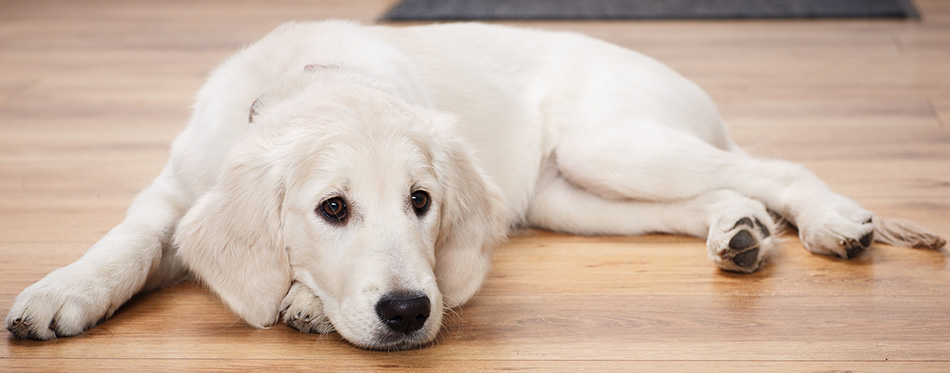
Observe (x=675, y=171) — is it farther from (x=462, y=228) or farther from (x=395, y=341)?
(x=395, y=341)

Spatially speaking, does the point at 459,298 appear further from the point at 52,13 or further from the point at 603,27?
the point at 52,13

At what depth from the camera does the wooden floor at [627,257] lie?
200 cm

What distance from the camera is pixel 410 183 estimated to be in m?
1.97

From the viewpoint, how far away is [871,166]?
3.29 m

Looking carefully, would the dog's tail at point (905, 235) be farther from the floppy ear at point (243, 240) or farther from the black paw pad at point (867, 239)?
the floppy ear at point (243, 240)

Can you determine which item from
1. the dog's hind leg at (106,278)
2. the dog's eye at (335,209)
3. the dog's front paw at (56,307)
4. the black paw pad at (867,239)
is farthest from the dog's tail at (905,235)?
the dog's front paw at (56,307)

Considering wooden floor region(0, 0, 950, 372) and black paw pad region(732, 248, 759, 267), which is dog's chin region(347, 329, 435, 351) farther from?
black paw pad region(732, 248, 759, 267)

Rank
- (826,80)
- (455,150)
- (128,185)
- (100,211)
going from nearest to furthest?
(455,150)
(100,211)
(128,185)
(826,80)

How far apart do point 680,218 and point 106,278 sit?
162 cm

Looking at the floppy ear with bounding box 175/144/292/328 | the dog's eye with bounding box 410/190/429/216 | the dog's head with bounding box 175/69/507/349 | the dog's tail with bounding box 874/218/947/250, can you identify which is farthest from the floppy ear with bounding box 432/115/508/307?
the dog's tail with bounding box 874/218/947/250

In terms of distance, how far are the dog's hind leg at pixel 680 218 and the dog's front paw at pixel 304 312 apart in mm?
980

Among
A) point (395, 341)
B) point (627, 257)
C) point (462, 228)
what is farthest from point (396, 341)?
point (627, 257)

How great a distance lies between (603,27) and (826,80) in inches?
67.4

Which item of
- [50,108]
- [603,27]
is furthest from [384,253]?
[603,27]
